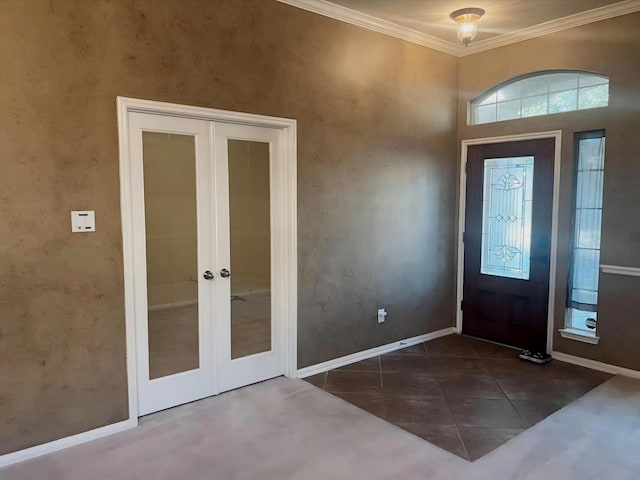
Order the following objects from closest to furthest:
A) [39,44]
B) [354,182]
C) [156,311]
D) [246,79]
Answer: [39,44] < [156,311] < [246,79] < [354,182]

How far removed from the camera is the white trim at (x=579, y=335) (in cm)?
418

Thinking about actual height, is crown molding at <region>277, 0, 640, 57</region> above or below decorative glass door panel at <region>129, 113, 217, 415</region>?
above

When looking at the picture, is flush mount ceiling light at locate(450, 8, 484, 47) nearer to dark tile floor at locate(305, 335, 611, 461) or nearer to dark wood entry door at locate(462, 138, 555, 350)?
dark wood entry door at locate(462, 138, 555, 350)

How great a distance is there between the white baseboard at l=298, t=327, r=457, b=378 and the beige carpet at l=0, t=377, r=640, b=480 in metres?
0.59

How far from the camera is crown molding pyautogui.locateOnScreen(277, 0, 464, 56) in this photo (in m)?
3.77

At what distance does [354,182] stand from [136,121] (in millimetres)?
1938

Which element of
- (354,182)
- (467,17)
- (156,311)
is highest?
(467,17)

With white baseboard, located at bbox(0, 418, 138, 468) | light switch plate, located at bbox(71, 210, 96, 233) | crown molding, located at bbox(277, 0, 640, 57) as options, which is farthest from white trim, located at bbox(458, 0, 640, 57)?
white baseboard, located at bbox(0, 418, 138, 468)

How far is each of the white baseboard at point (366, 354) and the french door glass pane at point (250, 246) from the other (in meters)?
0.48

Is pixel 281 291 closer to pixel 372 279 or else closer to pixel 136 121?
pixel 372 279

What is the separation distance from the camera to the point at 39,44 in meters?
2.62

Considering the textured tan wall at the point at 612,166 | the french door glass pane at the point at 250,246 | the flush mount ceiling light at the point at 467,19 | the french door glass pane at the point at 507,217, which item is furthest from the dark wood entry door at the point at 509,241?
the french door glass pane at the point at 250,246

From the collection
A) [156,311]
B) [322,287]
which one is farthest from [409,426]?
[156,311]

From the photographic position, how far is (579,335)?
14.0 feet
